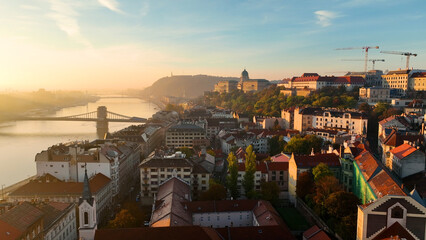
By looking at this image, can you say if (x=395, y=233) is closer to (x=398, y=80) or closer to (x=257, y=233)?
(x=257, y=233)

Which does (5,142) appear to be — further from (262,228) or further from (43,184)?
(262,228)

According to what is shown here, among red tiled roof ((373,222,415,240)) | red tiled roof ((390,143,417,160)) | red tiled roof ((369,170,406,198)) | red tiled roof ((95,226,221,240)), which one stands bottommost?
red tiled roof ((95,226,221,240))

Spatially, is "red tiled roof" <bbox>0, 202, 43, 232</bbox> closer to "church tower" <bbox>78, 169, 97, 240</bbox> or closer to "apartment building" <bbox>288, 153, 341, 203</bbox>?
"church tower" <bbox>78, 169, 97, 240</bbox>

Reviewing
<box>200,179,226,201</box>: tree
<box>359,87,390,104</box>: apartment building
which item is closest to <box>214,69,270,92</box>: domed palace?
<box>359,87,390,104</box>: apartment building

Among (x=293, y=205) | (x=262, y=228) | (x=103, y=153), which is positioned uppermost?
(x=103, y=153)

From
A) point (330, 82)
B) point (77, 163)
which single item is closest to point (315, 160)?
point (77, 163)

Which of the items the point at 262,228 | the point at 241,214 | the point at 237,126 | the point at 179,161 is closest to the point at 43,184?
the point at 179,161
